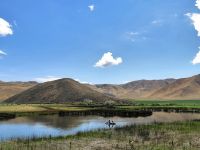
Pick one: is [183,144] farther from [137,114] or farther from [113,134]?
[137,114]

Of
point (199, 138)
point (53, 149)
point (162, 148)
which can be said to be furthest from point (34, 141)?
point (199, 138)

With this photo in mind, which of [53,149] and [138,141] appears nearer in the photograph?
[53,149]

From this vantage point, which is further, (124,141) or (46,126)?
(46,126)

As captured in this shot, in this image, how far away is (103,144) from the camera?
3838cm

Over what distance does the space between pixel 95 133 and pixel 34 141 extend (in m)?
9.04

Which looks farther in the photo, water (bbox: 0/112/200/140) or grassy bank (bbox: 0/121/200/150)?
water (bbox: 0/112/200/140)

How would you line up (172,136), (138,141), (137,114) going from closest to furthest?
(138,141)
(172,136)
(137,114)

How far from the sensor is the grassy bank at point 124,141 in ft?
119

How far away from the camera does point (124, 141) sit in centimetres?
4041

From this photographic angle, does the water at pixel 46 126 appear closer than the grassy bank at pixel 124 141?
No

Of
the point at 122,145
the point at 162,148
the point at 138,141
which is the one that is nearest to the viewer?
the point at 162,148

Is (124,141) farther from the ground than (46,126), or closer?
closer

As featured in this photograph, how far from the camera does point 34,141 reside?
40594 mm

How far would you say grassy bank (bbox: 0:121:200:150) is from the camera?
36.2 metres
